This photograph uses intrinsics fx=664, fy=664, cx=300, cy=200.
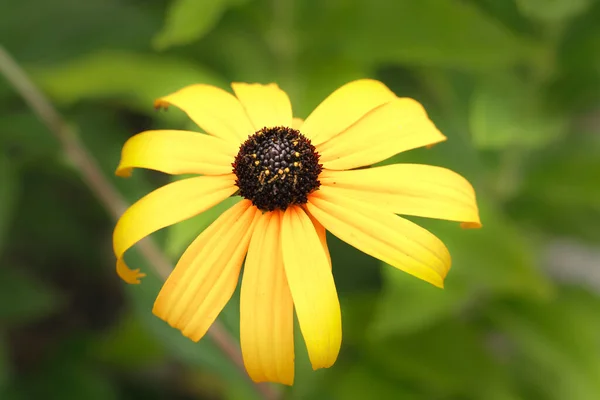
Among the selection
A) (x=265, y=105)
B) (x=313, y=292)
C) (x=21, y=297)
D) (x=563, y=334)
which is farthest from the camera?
(x=21, y=297)

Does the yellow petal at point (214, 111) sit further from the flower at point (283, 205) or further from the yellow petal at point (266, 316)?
the yellow petal at point (266, 316)

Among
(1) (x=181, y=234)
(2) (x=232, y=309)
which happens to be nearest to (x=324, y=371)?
(2) (x=232, y=309)

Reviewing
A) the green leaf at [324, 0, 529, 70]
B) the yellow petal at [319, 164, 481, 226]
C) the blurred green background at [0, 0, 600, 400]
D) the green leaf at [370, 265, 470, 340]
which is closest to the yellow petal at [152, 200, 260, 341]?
the yellow petal at [319, 164, 481, 226]

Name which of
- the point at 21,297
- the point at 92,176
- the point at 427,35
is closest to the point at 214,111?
the point at 92,176

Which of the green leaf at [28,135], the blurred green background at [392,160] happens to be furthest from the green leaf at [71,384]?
the green leaf at [28,135]

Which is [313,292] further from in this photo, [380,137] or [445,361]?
[445,361]

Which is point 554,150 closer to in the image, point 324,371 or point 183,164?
point 324,371
